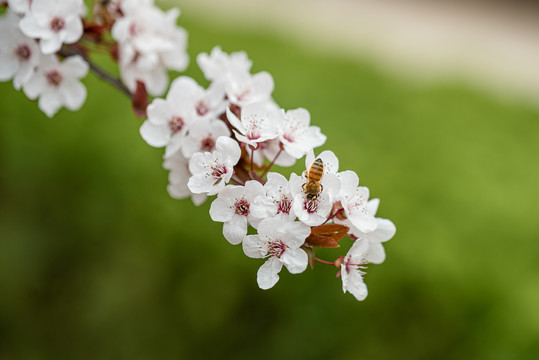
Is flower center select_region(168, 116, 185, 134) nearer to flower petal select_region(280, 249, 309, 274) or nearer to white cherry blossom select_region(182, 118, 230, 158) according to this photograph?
white cherry blossom select_region(182, 118, 230, 158)

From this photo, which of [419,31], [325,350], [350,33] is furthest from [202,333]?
[419,31]

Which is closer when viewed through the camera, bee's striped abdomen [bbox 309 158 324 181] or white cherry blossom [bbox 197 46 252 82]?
bee's striped abdomen [bbox 309 158 324 181]

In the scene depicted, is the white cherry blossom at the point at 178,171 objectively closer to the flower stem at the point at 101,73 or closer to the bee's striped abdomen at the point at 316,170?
the flower stem at the point at 101,73

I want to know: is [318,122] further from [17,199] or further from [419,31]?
[419,31]

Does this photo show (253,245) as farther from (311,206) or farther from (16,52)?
(16,52)

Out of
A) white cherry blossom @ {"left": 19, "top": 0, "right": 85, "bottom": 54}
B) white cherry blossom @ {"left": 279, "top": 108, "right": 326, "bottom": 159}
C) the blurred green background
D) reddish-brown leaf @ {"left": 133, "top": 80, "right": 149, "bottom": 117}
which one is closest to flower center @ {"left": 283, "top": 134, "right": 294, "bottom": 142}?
white cherry blossom @ {"left": 279, "top": 108, "right": 326, "bottom": 159}

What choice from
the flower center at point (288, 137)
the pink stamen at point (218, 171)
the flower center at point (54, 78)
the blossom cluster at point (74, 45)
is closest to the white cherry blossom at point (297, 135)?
the flower center at point (288, 137)
